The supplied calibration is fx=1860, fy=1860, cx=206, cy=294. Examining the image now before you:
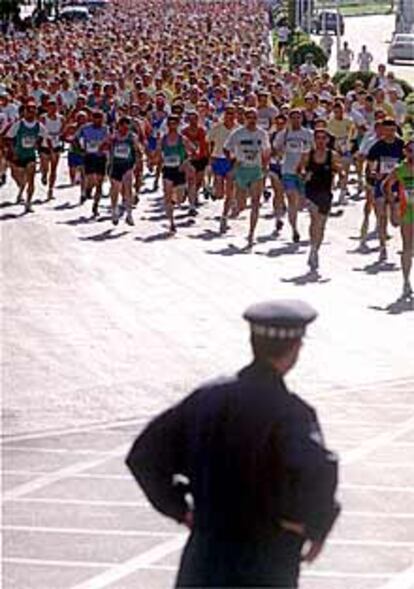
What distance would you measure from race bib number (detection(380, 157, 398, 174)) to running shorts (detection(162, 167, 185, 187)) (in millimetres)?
3643

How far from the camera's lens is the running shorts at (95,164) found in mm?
24423

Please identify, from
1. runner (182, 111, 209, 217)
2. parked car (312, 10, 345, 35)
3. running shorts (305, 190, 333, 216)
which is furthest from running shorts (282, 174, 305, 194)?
parked car (312, 10, 345, 35)

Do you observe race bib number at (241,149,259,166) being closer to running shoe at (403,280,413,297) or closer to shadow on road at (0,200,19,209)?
running shoe at (403,280,413,297)

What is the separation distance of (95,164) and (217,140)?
187 cm

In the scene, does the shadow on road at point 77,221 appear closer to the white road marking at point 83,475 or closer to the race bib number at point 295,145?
the race bib number at point 295,145

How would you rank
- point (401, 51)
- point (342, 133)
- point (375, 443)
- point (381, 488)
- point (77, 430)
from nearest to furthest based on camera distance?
point (381, 488)
point (375, 443)
point (77, 430)
point (342, 133)
point (401, 51)

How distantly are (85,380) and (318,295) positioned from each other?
168 inches

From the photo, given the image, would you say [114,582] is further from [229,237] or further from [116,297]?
[229,237]

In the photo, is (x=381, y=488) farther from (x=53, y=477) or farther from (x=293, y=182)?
(x=293, y=182)

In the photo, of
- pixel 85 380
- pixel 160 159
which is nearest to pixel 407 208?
pixel 85 380

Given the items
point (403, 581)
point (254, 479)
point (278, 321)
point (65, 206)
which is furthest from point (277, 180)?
point (254, 479)

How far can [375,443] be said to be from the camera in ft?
38.7

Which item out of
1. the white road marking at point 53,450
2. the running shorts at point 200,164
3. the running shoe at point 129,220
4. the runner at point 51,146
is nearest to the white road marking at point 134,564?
the white road marking at point 53,450

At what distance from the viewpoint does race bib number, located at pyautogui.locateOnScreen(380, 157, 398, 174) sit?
2003 centimetres
